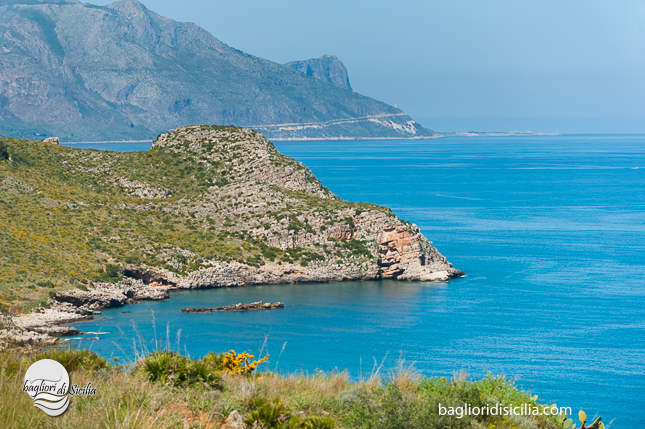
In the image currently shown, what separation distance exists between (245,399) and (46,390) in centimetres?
342

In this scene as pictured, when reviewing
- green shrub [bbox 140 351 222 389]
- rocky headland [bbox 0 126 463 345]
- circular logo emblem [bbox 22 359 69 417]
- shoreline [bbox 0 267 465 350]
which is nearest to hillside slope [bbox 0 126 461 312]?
rocky headland [bbox 0 126 463 345]

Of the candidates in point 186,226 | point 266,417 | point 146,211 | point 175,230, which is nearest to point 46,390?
point 266,417

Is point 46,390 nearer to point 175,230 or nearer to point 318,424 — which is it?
point 318,424

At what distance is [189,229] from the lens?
66.8 meters

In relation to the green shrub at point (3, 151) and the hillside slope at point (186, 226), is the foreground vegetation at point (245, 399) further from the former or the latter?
the green shrub at point (3, 151)

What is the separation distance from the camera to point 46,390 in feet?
24.9

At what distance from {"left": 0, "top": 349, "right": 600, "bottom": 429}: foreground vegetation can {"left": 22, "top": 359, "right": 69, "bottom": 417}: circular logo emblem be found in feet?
0.53

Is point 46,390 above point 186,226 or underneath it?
above

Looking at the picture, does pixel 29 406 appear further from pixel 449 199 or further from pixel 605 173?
pixel 605 173

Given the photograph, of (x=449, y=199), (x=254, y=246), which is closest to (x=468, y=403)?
(x=254, y=246)

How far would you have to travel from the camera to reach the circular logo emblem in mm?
7535

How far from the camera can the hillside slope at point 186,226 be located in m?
56.4

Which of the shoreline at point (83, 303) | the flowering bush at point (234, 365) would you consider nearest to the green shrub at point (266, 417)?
the flowering bush at point (234, 365)

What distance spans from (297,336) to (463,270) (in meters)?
27.6
